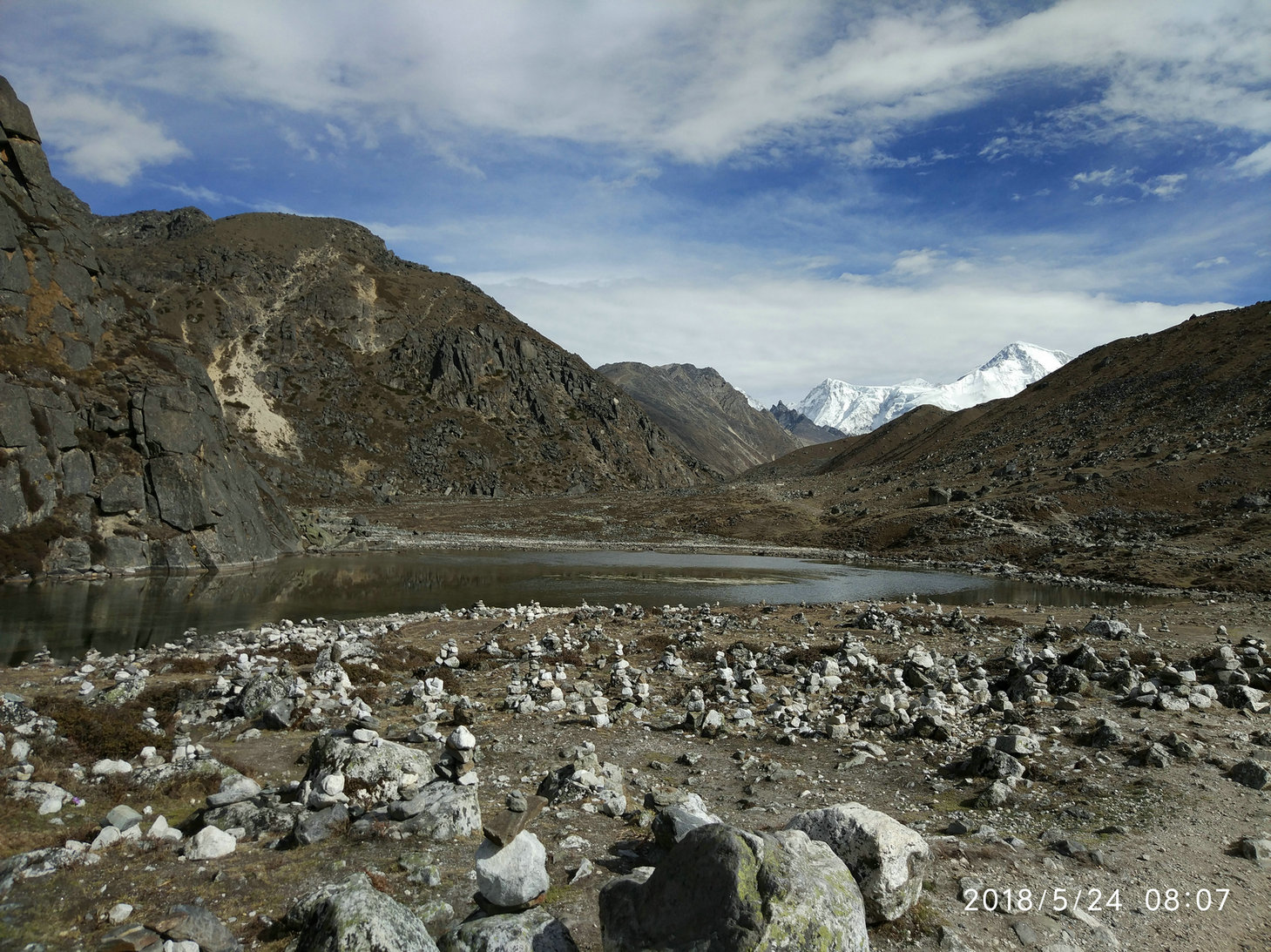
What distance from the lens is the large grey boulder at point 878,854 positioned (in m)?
7.16

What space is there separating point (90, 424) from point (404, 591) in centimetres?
2851

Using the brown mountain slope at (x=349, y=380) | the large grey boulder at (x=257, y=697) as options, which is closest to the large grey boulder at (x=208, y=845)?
the large grey boulder at (x=257, y=697)

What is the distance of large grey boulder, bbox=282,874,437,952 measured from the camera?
19.0ft

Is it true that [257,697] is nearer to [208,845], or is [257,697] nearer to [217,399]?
[208,845]

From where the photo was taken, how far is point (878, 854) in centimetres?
719

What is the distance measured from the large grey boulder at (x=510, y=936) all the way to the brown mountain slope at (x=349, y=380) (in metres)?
135

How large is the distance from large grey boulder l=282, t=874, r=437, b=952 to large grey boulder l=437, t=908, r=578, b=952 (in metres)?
0.23

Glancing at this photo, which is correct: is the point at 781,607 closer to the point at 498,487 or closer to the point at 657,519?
the point at 657,519

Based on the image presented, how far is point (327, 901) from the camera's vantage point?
6.20 meters

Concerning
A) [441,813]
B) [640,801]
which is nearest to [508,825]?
[441,813]

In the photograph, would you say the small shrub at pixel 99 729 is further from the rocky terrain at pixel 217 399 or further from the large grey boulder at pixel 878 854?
the rocky terrain at pixel 217 399

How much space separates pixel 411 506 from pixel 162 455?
7647 centimetres

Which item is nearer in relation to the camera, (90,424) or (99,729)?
(99,729)
